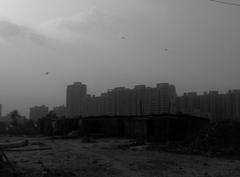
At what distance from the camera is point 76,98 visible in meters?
74.1

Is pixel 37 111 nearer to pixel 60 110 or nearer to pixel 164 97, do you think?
pixel 60 110

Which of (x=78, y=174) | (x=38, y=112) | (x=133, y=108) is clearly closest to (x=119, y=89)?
(x=133, y=108)

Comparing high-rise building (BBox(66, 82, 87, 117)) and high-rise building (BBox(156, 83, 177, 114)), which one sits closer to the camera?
high-rise building (BBox(156, 83, 177, 114))

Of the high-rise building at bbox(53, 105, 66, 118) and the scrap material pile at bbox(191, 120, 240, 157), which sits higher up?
the high-rise building at bbox(53, 105, 66, 118)

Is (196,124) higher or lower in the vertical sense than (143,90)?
lower

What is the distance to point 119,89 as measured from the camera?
2621 inches

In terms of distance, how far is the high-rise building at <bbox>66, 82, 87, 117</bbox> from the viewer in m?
73.4

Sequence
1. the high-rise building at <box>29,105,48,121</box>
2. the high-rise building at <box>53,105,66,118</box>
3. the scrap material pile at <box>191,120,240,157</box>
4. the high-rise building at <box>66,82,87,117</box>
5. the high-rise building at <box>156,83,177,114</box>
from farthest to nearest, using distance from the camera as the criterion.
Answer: the high-rise building at <box>29,105,48,121</box>
the high-rise building at <box>53,105,66,118</box>
the high-rise building at <box>66,82,87,117</box>
the high-rise building at <box>156,83,177,114</box>
the scrap material pile at <box>191,120,240,157</box>

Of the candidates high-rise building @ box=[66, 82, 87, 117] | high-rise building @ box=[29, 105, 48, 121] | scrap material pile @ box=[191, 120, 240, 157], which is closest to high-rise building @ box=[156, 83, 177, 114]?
high-rise building @ box=[66, 82, 87, 117]

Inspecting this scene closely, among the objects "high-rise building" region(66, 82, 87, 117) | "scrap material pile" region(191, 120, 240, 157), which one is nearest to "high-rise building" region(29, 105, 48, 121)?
"high-rise building" region(66, 82, 87, 117)

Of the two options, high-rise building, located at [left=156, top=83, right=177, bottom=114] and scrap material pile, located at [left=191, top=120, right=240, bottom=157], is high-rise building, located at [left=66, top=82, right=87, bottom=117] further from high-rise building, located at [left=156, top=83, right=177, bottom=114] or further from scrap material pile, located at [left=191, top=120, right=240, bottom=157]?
scrap material pile, located at [left=191, top=120, right=240, bottom=157]

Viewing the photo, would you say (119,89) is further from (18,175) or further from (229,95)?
(18,175)

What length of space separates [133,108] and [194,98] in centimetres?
1147

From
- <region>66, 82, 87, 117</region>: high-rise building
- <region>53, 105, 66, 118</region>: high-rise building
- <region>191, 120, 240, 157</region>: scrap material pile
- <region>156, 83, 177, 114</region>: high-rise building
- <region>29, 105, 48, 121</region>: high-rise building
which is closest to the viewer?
<region>191, 120, 240, 157</region>: scrap material pile
